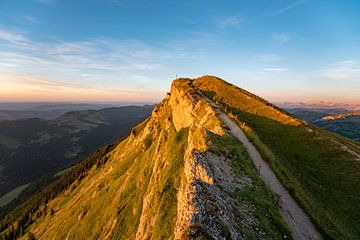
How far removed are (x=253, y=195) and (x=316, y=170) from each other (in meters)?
22.7

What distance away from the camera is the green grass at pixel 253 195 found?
78.3 ft

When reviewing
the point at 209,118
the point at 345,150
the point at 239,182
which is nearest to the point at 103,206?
the point at 209,118

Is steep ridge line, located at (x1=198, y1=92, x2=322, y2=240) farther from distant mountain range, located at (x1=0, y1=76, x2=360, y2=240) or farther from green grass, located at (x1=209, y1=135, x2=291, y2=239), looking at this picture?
green grass, located at (x1=209, y1=135, x2=291, y2=239)

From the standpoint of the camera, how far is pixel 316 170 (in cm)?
4338

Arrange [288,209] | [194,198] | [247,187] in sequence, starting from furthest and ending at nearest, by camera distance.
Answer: [288,209], [247,187], [194,198]

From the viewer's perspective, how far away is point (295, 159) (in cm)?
4756

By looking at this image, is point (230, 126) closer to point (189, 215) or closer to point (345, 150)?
point (345, 150)

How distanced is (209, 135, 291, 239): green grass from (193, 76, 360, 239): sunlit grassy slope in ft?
18.9

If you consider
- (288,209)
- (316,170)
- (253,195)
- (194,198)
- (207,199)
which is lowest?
(288,209)

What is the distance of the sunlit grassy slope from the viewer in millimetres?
30991

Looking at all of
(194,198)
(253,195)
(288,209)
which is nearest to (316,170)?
(288,209)

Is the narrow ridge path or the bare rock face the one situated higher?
the bare rock face

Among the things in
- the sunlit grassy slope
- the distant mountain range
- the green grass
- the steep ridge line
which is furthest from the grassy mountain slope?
the sunlit grassy slope

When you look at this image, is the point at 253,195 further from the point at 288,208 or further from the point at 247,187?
the point at 288,208
